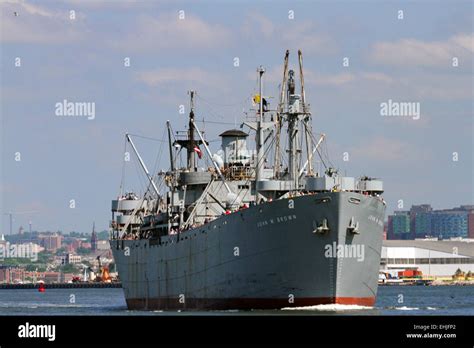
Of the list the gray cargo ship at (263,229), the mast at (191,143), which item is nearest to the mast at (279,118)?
the gray cargo ship at (263,229)

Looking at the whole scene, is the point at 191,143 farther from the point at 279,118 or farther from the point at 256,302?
the point at 256,302

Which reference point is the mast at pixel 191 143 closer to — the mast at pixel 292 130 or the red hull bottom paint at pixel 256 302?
the red hull bottom paint at pixel 256 302

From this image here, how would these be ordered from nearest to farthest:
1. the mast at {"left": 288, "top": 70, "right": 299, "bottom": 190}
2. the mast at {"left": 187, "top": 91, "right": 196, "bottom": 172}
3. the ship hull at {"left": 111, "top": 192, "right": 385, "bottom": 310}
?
1. the ship hull at {"left": 111, "top": 192, "right": 385, "bottom": 310}
2. the mast at {"left": 288, "top": 70, "right": 299, "bottom": 190}
3. the mast at {"left": 187, "top": 91, "right": 196, "bottom": 172}

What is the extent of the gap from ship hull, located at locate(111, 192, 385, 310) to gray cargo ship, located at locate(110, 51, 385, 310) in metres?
0.06

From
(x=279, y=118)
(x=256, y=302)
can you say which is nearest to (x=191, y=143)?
(x=279, y=118)

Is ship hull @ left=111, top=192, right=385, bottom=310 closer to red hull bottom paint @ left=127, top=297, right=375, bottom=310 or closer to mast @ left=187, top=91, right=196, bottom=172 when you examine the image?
red hull bottom paint @ left=127, top=297, right=375, bottom=310

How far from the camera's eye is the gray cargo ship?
7238 cm

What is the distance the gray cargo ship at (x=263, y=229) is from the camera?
7238 cm

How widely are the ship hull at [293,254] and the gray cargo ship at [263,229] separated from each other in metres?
0.06

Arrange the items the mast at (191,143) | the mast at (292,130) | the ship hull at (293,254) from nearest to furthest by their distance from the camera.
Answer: the ship hull at (293,254), the mast at (292,130), the mast at (191,143)

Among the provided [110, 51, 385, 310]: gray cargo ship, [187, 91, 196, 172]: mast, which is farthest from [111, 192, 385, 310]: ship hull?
[187, 91, 196, 172]: mast
